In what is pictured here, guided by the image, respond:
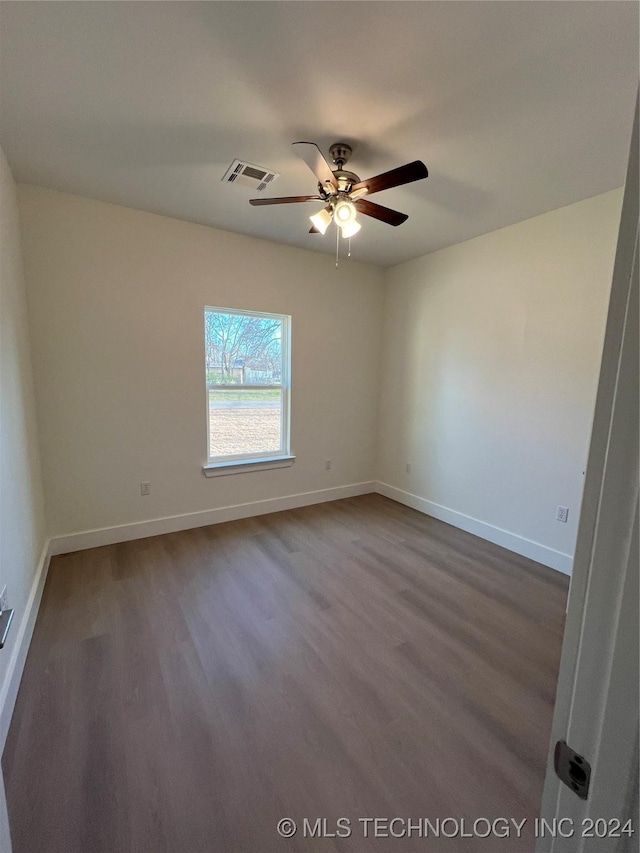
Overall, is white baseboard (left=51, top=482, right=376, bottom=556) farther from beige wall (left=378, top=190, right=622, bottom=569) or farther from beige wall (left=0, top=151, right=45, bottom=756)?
beige wall (left=378, top=190, right=622, bottom=569)

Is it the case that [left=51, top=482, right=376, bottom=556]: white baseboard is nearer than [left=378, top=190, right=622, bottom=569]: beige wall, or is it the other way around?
[left=378, top=190, right=622, bottom=569]: beige wall

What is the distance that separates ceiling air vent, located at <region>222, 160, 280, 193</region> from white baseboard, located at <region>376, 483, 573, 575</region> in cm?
309

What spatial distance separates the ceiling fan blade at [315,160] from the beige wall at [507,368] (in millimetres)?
1800

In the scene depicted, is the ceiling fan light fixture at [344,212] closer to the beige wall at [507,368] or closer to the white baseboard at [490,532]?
the beige wall at [507,368]

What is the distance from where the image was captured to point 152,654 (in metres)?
1.81

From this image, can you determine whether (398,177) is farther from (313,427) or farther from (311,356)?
(313,427)

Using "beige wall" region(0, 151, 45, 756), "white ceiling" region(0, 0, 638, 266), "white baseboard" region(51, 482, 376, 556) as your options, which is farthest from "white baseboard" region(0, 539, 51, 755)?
"white ceiling" region(0, 0, 638, 266)

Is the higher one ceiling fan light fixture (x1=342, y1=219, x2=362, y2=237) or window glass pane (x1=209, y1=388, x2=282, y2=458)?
ceiling fan light fixture (x1=342, y1=219, x2=362, y2=237)

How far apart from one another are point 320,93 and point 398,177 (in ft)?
1.59

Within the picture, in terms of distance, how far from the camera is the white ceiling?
4.07 feet

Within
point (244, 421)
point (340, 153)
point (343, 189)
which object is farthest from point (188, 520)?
point (340, 153)

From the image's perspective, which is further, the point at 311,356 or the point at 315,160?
the point at 311,356

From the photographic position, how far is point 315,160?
1700mm

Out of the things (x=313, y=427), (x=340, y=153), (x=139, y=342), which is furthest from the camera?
(x=313, y=427)
